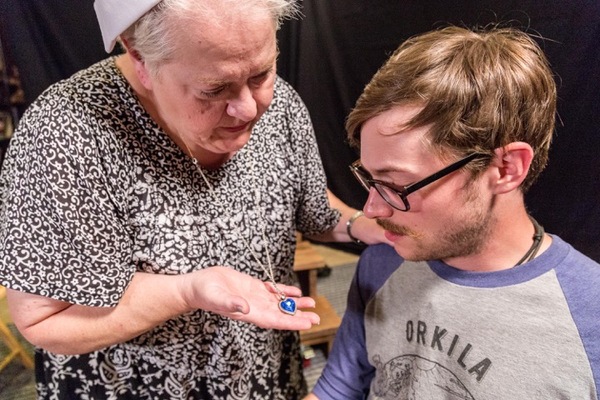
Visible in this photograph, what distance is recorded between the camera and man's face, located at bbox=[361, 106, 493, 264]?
796mm

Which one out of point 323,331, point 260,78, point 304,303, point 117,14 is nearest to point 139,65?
point 117,14

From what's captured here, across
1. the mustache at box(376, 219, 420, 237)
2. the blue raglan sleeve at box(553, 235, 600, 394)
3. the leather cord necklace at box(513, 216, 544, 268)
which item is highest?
the mustache at box(376, 219, 420, 237)

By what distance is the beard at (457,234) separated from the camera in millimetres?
839

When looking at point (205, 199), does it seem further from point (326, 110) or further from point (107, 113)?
point (326, 110)

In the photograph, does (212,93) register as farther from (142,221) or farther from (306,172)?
(306,172)

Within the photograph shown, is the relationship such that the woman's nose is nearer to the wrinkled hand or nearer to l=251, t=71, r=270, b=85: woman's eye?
l=251, t=71, r=270, b=85: woman's eye

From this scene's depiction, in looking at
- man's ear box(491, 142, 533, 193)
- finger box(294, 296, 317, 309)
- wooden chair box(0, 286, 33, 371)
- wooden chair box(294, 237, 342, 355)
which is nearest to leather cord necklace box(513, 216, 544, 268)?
man's ear box(491, 142, 533, 193)

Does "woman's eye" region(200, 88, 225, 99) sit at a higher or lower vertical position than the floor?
higher

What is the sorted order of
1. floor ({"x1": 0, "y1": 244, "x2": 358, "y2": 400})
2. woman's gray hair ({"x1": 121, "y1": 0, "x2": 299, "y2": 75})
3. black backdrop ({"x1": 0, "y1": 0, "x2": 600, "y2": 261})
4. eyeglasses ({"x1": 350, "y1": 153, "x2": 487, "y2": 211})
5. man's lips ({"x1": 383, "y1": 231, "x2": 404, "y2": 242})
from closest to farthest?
woman's gray hair ({"x1": 121, "y1": 0, "x2": 299, "y2": 75}) → eyeglasses ({"x1": 350, "y1": 153, "x2": 487, "y2": 211}) → man's lips ({"x1": 383, "y1": 231, "x2": 404, "y2": 242}) → black backdrop ({"x1": 0, "y1": 0, "x2": 600, "y2": 261}) → floor ({"x1": 0, "y1": 244, "x2": 358, "y2": 400})

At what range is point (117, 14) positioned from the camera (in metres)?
0.72

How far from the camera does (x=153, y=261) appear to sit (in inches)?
35.0

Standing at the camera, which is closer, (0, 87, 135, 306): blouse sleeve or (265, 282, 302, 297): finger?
(0, 87, 135, 306): blouse sleeve

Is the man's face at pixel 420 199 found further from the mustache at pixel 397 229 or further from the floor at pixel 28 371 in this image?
the floor at pixel 28 371

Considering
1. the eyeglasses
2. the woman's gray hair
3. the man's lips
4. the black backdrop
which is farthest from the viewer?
the black backdrop
